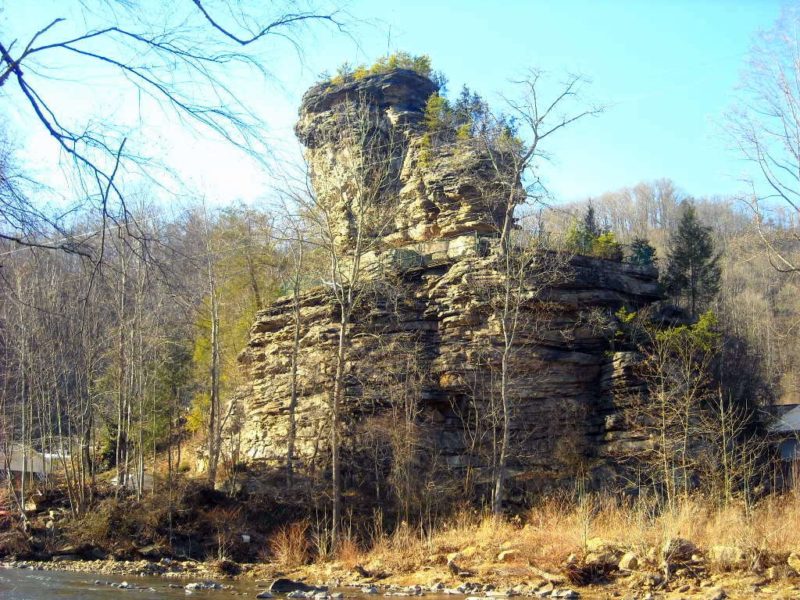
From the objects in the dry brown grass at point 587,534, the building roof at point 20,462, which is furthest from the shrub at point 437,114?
the building roof at point 20,462

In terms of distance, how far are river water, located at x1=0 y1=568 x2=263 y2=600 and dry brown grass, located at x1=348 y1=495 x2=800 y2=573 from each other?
397 centimetres

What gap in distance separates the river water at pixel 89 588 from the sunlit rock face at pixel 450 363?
802cm

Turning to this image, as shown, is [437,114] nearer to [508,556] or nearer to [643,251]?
[643,251]

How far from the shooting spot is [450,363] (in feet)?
82.6

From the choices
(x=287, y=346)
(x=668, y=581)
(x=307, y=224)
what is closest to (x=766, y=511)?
(x=668, y=581)

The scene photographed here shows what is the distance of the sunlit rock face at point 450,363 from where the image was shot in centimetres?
2381

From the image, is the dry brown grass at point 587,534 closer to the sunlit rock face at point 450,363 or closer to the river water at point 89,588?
the sunlit rock face at point 450,363

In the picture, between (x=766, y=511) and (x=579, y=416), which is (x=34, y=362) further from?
(x=766, y=511)

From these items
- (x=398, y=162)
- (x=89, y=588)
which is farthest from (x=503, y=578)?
(x=398, y=162)

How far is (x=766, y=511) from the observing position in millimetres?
16203

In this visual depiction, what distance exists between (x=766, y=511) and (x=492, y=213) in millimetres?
14400

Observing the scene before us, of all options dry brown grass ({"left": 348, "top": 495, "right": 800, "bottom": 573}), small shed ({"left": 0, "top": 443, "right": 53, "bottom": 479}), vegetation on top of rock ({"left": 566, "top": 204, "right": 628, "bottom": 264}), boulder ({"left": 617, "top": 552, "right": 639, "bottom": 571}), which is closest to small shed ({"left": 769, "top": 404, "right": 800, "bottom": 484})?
dry brown grass ({"left": 348, "top": 495, "right": 800, "bottom": 573})

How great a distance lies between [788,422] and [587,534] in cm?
2114

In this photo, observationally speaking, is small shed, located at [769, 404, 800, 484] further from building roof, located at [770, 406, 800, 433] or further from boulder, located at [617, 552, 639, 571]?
boulder, located at [617, 552, 639, 571]
